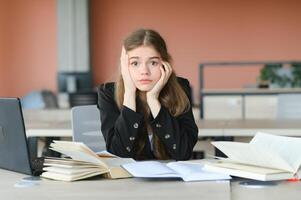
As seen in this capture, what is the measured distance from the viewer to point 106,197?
1637 mm

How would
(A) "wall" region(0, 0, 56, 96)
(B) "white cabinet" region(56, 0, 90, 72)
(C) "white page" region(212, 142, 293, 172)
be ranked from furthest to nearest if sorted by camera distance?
(A) "wall" region(0, 0, 56, 96)
(B) "white cabinet" region(56, 0, 90, 72)
(C) "white page" region(212, 142, 293, 172)

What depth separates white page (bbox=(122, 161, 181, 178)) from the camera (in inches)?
72.2

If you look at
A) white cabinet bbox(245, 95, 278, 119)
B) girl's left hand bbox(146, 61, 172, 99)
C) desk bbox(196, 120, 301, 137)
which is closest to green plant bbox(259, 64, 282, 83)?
white cabinet bbox(245, 95, 278, 119)

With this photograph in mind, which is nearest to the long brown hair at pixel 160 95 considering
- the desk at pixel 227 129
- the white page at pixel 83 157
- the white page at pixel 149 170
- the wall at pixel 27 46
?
the white page at pixel 149 170

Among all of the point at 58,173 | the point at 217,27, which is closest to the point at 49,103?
the point at 217,27

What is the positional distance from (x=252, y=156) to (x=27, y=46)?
8.23 m

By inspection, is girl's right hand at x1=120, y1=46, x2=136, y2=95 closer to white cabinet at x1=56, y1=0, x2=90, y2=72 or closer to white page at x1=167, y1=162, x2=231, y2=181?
white page at x1=167, y1=162, x2=231, y2=181

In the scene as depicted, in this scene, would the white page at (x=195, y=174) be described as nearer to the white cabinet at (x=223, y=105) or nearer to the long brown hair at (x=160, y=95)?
the long brown hair at (x=160, y=95)

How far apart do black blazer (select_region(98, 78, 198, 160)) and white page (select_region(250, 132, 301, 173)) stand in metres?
0.37

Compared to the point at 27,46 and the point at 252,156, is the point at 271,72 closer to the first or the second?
the point at 252,156

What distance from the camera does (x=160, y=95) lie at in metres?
2.39


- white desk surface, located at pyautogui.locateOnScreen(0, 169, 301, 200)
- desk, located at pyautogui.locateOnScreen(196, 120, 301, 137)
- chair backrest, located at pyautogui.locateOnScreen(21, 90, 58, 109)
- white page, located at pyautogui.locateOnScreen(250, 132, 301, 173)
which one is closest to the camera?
white desk surface, located at pyautogui.locateOnScreen(0, 169, 301, 200)

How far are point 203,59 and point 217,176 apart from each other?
25.5 feet

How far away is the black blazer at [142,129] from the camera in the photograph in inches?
89.1
